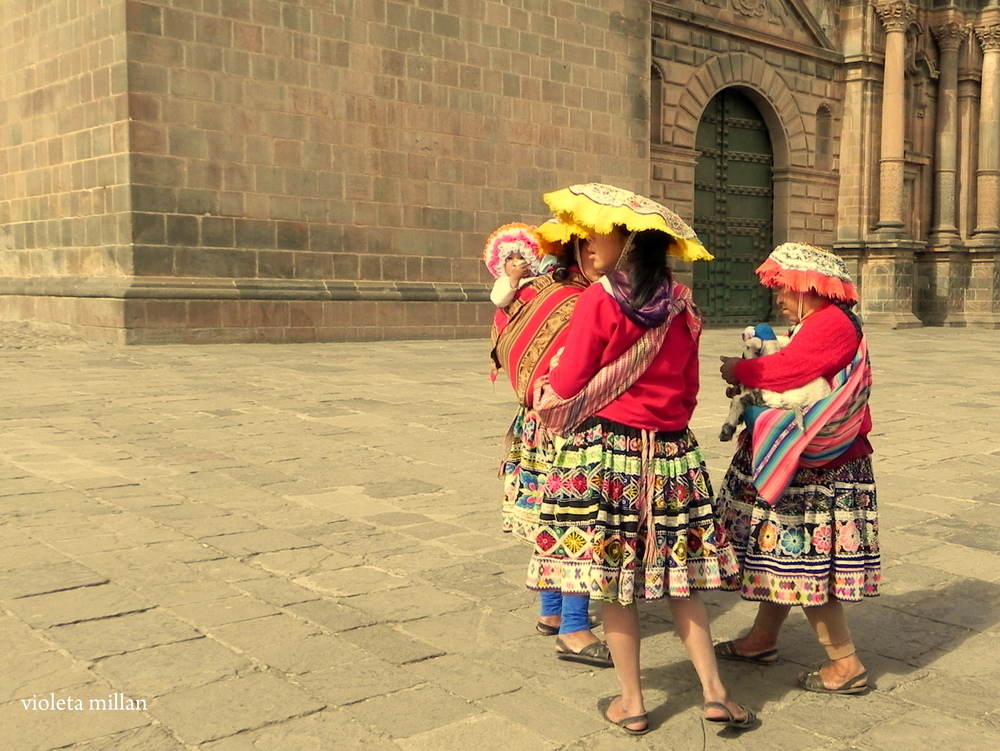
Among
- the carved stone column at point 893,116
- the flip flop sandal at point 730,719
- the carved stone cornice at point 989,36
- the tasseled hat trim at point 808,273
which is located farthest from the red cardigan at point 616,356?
the carved stone cornice at point 989,36

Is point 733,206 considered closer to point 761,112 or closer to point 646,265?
point 761,112

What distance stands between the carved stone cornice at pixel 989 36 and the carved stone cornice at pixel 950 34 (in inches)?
10.9

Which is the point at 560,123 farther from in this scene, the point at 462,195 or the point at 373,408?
the point at 373,408

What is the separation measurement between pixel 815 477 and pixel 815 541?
191 mm

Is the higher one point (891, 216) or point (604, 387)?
point (891, 216)

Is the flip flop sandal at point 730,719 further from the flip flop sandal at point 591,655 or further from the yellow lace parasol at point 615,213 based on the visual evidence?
the yellow lace parasol at point 615,213

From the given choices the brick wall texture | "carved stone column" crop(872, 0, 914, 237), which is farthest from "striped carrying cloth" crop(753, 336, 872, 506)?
"carved stone column" crop(872, 0, 914, 237)

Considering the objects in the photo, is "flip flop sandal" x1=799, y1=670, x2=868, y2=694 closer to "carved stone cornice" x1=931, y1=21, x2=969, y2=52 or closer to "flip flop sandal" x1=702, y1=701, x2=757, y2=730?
"flip flop sandal" x1=702, y1=701, x2=757, y2=730

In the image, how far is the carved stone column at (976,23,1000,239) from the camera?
23.5 m

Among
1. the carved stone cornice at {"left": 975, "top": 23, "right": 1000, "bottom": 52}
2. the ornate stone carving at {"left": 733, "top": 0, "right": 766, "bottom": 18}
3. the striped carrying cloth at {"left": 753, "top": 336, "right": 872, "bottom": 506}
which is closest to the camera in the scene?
the striped carrying cloth at {"left": 753, "top": 336, "right": 872, "bottom": 506}

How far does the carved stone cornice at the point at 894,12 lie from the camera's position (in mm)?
21844

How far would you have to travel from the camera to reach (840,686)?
3.55m

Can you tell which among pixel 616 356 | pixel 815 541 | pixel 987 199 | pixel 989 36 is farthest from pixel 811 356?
pixel 989 36

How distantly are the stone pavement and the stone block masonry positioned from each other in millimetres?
5289
